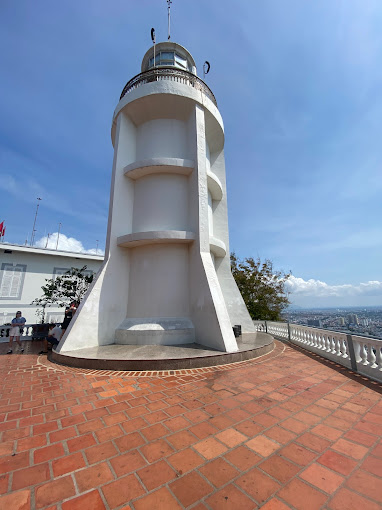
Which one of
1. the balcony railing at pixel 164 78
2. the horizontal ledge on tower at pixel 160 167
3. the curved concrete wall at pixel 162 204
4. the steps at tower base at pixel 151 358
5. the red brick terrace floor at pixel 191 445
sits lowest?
the red brick terrace floor at pixel 191 445

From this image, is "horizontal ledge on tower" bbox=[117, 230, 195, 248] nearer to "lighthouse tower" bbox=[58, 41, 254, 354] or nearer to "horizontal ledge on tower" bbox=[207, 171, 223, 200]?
"lighthouse tower" bbox=[58, 41, 254, 354]

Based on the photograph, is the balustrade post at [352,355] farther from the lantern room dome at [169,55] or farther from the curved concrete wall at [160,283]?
the lantern room dome at [169,55]

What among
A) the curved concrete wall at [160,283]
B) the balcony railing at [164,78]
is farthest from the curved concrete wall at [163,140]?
the curved concrete wall at [160,283]

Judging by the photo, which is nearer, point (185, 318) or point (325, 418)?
point (325, 418)

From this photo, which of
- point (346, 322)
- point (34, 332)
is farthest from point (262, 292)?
point (34, 332)

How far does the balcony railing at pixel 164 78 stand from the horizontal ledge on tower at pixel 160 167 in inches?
147

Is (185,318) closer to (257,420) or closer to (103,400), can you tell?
(103,400)

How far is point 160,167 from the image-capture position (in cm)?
864

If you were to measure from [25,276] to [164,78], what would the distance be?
15.3 metres

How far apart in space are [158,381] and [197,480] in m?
2.69

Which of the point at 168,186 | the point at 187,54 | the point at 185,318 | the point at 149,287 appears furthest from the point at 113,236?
the point at 187,54

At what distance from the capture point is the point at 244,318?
973 cm

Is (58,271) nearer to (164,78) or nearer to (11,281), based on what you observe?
(11,281)

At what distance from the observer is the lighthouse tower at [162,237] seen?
7.28m
